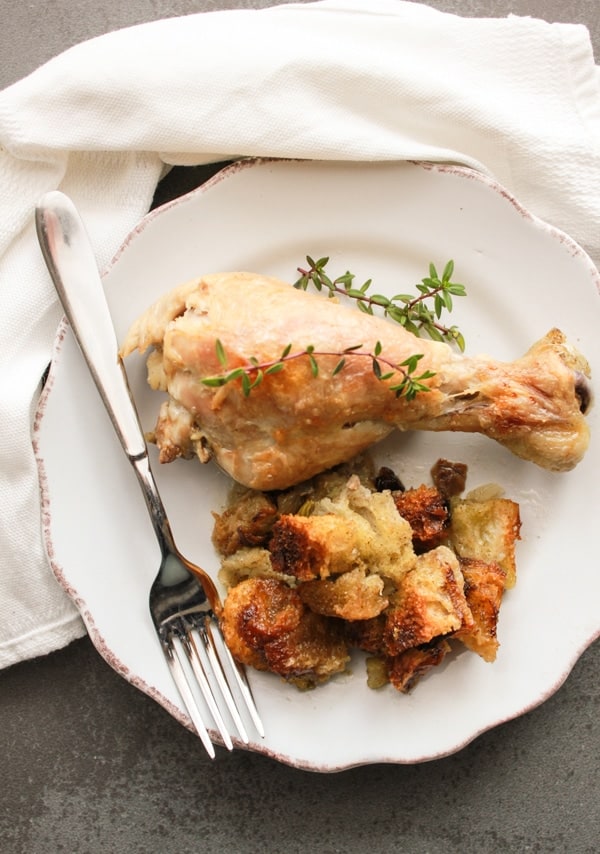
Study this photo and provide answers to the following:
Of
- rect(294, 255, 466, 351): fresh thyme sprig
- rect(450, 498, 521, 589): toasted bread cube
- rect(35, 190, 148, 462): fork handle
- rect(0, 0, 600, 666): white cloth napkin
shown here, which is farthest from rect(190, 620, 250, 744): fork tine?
rect(294, 255, 466, 351): fresh thyme sprig

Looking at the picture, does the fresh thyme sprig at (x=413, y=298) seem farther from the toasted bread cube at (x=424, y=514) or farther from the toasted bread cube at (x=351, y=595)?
the toasted bread cube at (x=351, y=595)

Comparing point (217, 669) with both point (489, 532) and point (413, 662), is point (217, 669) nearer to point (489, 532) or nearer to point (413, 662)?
point (413, 662)

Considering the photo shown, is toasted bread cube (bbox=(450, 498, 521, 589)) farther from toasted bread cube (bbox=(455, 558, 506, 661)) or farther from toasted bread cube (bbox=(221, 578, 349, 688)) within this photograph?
toasted bread cube (bbox=(221, 578, 349, 688))

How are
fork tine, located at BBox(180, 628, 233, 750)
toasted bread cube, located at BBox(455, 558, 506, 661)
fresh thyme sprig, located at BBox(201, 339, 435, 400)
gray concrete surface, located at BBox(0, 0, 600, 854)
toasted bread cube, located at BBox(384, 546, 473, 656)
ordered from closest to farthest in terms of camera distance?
fresh thyme sprig, located at BBox(201, 339, 435, 400) < toasted bread cube, located at BBox(384, 546, 473, 656) < toasted bread cube, located at BBox(455, 558, 506, 661) < fork tine, located at BBox(180, 628, 233, 750) < gray concrete surface, located at BBox(0, 0, 600, 854)

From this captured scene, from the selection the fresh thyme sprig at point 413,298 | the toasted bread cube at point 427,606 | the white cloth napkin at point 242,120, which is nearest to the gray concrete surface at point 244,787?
the white cloth napkin at point 242,120

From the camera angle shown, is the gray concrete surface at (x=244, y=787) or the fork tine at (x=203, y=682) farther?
the gray concrete surface at (x=244, y=787)

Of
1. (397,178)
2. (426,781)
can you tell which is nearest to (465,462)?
(397,178)
